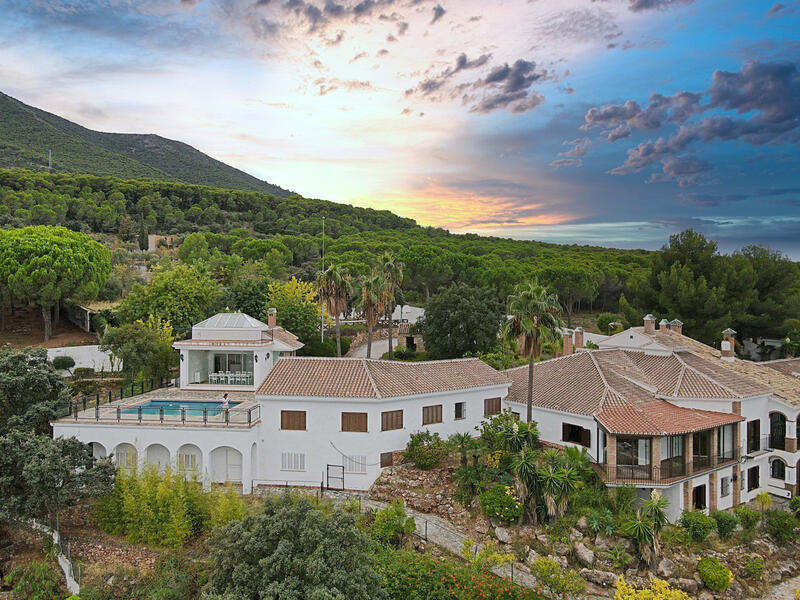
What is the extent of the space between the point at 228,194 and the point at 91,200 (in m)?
26.6

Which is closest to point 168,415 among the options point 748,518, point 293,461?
point 293,461

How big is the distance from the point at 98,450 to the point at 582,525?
20019 mm

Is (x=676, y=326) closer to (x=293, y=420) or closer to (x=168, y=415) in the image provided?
(x=293, y=420)

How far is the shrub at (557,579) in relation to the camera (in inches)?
709

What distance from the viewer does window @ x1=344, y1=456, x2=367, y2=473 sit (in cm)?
2398

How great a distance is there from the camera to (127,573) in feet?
64.1

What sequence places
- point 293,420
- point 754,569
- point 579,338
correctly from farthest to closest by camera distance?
point 579,338
point 293,420
point 754,569

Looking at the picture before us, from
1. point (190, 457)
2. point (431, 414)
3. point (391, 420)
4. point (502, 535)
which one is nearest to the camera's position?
point (502, 535)

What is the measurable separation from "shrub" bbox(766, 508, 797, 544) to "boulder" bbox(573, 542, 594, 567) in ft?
33.4

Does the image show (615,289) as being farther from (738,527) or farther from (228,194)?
(228,194)

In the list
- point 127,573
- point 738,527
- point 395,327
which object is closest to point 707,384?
point 738,527

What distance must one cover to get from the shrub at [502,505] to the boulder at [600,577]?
2.94 m

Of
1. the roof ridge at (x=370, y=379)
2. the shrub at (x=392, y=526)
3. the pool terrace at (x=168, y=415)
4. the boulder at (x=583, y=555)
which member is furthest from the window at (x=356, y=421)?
the boulder at (x=583, y=555)

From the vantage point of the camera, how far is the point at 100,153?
119 meters
